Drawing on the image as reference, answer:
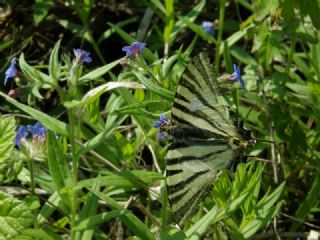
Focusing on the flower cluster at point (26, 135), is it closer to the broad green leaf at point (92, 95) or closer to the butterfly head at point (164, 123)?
the broad green leaf at point (92, 95)

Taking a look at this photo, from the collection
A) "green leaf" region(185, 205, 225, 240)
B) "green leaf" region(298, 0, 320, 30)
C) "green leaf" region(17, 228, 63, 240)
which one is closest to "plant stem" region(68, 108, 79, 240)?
"green leaf" region(17, 228, 63, 240)

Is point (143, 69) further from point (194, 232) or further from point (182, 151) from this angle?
point (194, 232)

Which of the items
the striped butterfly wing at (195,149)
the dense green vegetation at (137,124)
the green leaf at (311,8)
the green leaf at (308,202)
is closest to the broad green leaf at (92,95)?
the dense green vegetation at (137,124)

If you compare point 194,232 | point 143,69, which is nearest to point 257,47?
point 143,69

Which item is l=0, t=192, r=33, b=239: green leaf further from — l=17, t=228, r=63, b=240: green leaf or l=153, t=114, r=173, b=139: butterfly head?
l=153, t=114, r=173, b=139: butterfly head

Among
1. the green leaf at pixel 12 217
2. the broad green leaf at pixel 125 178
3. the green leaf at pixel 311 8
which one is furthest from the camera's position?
the green leaf at pixel 311 8
